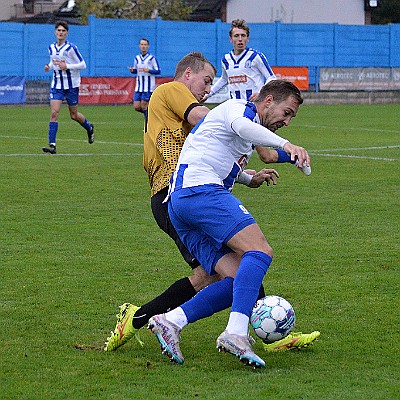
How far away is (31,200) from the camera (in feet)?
37.9

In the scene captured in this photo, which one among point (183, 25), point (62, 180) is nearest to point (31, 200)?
point (62, 180)

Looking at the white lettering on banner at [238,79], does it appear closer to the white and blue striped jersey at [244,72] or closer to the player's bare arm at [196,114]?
the white and blue striped jersey at [244,72]

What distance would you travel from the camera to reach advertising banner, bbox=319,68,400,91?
3947 cm

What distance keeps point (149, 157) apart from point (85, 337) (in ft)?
3.61

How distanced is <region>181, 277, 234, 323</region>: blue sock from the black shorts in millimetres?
294

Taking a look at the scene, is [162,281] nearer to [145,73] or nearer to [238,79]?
[238,79]

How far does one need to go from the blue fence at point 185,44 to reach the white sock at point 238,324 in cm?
3150

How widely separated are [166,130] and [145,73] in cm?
1943

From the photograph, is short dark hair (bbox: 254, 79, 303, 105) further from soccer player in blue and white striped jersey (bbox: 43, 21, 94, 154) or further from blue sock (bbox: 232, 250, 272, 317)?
soccer player in blue and white striped jersey (bbox: 43, 21, 94, 154)

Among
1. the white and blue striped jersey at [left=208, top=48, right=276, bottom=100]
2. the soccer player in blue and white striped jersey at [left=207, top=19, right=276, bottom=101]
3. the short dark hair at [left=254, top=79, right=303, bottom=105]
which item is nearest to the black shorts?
the short dark hair at [left=254, top=79, right=303, bottom=105]

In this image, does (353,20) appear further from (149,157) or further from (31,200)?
(149,157)

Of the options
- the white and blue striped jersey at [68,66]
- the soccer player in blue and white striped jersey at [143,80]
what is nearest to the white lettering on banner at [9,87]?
the soccer player in blue and white striped jersey at [143,80]

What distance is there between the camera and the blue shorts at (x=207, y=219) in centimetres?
520

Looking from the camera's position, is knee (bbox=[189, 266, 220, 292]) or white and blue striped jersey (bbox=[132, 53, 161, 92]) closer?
knee (bbox=[189, 266, 220, 292])
